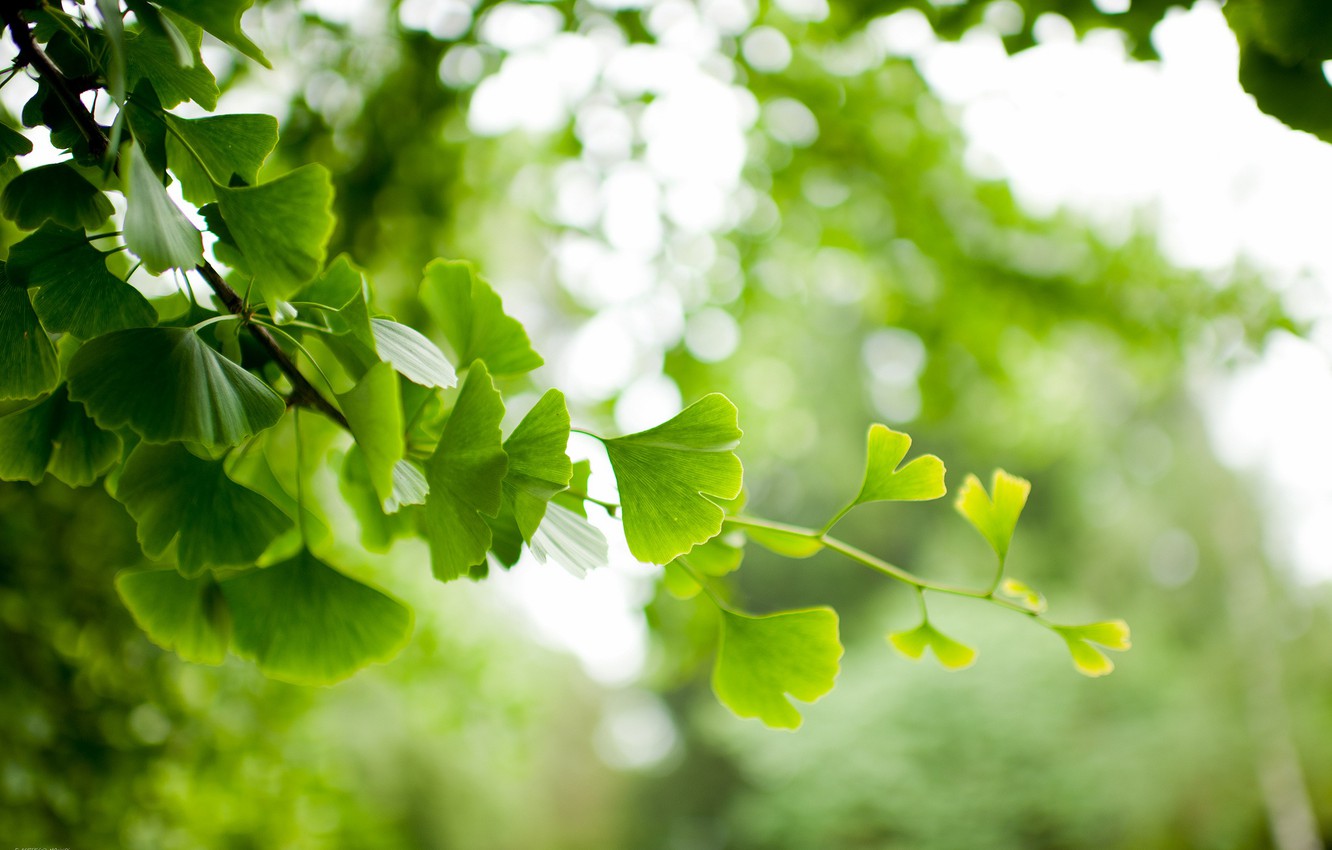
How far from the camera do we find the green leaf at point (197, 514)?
16 cm

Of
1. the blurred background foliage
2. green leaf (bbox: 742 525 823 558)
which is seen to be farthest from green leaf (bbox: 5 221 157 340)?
the blurred background foliage

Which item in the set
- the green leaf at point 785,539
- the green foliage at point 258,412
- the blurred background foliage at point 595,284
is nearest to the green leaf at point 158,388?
the green foliage at point 258,412

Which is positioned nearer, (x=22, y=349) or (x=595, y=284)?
(x=22, y=349)

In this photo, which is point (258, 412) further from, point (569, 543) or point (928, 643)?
point (928, 643)

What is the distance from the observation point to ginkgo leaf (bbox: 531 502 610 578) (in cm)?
15

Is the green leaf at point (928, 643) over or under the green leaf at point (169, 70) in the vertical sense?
under

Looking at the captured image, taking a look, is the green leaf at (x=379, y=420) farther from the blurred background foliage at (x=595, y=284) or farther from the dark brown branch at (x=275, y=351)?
the blurred background foliage at (x=595, y=284)

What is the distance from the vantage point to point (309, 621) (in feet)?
0.60

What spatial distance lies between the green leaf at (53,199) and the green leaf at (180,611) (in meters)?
0.08

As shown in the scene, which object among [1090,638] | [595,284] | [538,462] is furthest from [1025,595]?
[595,284]

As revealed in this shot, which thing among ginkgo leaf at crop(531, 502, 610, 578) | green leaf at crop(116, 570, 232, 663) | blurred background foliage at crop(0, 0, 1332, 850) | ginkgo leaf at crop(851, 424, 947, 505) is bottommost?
blurred background foliage at crop(0, 0, 1332, 850)

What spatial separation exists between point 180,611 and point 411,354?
10 cm

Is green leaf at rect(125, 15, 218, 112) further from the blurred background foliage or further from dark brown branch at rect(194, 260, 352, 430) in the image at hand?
the blurred background foliage

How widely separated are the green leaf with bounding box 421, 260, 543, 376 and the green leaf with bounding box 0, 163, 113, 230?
65 mm
